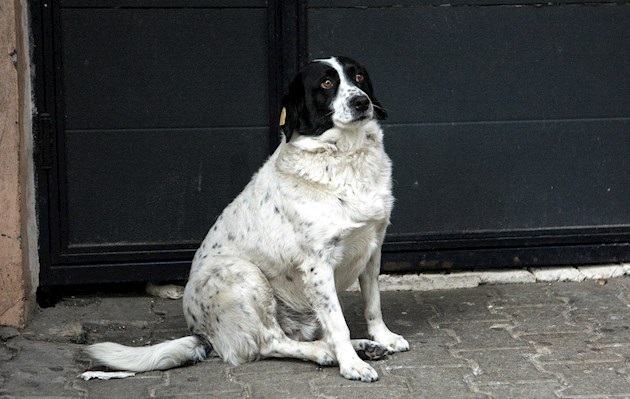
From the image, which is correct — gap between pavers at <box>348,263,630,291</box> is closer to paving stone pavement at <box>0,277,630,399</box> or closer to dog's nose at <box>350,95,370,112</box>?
paving stone pavement at <box>0,277,630,399</box>

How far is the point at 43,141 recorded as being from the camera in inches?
221

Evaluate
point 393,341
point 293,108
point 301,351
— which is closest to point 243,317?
point 301,351

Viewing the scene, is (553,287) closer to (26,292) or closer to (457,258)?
(457,258)

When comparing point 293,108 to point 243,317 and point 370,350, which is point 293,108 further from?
point 370,350

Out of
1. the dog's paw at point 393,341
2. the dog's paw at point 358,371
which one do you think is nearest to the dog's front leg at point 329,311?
the dog's paw at point 358,371

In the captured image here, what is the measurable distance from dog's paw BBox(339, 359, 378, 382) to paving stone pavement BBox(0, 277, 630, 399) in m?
0.04

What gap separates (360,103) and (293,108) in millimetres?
331

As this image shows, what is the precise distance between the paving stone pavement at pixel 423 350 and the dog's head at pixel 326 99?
3.60ft

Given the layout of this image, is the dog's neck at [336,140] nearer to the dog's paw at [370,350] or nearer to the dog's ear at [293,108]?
the dog's ear at [293,108]

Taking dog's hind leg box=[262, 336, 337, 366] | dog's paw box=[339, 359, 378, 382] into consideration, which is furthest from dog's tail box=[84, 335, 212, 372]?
dog's paw box=[339, 359, 378, 382]

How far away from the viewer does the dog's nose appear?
185 inches

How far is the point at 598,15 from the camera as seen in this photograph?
5.86 meters

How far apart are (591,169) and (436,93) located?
993 mm

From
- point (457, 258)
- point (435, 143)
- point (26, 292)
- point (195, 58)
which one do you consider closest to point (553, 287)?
point (457, 258)
